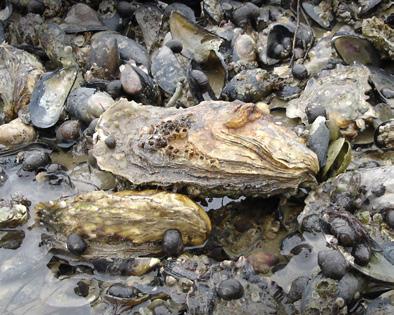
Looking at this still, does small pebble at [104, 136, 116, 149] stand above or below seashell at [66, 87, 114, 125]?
above

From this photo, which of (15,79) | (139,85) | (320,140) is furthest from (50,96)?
(320,140)

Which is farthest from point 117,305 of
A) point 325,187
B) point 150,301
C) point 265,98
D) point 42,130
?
point 265,98

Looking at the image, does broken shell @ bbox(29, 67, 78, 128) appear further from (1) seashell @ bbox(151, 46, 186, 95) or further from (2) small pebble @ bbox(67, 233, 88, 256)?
(2) small pebble @ bbox(67, 233, 88, 256)

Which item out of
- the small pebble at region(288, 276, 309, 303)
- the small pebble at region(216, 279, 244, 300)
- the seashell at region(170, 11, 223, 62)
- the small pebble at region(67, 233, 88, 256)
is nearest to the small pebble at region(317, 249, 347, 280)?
the small pebble at region(288, 276, 309, 303)

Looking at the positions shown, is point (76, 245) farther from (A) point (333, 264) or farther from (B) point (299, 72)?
(B) point (299, 72)

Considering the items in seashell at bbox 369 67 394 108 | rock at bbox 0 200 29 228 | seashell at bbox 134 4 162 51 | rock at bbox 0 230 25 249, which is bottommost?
rock at bbox 0 230 25 249

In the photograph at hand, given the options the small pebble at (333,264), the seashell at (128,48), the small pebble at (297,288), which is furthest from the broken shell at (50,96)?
the small pebble at (333,264)

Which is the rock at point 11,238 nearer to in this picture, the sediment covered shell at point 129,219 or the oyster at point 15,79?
the sediment covered shell at point 129,219
